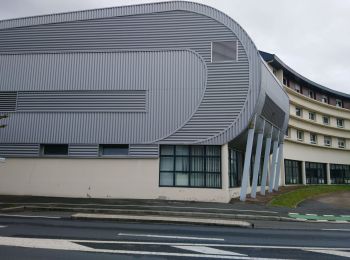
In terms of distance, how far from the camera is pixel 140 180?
22391 mm

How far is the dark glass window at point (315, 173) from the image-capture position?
5124 centimetres

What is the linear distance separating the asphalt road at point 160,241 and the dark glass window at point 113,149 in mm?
10167

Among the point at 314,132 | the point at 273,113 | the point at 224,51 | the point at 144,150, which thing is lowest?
the point at 144,150

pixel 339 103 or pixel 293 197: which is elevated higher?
pixel 339 103

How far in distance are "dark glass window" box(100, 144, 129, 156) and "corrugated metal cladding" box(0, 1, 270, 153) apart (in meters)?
0.48

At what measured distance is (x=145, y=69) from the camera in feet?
77.7

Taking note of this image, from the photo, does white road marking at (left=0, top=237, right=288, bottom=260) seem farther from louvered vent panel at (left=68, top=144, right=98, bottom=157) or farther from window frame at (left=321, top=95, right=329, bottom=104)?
window frame at (left=321, top=95, right=329, bottom=104)

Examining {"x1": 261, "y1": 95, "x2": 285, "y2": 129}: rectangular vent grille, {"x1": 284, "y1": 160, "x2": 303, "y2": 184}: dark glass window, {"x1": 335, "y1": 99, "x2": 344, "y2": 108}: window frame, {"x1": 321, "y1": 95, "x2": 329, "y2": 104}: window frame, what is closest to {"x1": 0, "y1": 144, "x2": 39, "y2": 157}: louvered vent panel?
{"x1": 261, "y1": 95, "x2": 285, "y2": 129}: rectangular vent grille

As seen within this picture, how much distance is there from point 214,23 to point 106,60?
24.0 ft

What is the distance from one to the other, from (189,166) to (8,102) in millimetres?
12704

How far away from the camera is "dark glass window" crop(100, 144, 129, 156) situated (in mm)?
23219

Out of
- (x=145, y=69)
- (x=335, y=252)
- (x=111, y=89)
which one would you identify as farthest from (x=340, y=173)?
(x=335, y=252)

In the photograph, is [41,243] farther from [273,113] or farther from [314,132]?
[314,132]

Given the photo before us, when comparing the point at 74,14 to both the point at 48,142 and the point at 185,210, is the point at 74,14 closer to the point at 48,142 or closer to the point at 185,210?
the point at 48,142
